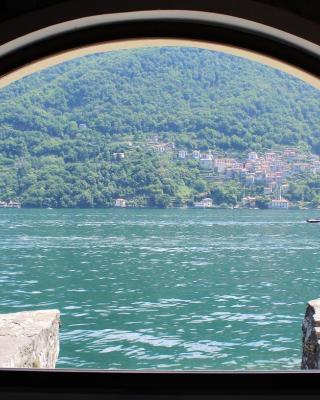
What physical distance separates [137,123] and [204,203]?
704cm

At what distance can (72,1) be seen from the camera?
1.62 meters

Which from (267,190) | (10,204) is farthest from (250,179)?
(10,204)

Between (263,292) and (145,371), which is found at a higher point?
(145,371)

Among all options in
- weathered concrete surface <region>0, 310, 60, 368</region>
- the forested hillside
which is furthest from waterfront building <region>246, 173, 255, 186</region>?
weathered concrete surface <region>0, 310, 60, 368</region>

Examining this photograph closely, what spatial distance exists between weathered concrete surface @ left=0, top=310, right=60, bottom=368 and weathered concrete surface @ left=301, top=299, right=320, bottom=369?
3.22 metres

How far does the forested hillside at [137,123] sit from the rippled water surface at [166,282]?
2067 mm

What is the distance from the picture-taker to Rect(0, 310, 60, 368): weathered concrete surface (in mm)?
5925

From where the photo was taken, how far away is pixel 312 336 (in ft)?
26.1

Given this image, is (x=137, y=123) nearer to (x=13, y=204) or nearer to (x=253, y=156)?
(x=253, y=156)

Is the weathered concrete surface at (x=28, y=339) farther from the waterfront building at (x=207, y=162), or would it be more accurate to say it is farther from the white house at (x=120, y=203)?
the white house at (x=120, y=203)

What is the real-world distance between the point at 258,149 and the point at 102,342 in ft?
66.3

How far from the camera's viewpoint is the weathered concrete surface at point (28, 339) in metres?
5.93

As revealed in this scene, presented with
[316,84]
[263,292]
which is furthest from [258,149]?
[316,84]

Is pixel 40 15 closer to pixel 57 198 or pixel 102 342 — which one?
pixel 102 342
